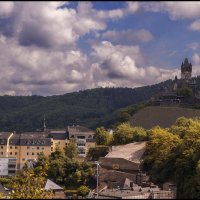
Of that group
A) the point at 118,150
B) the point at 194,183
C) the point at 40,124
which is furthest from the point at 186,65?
the point at 40,124

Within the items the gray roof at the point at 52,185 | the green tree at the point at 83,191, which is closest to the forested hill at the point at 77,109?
the gray roof at the point at 52,185

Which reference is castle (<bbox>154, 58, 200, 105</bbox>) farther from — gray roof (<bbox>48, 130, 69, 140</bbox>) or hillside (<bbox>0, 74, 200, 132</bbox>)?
hillside (<bbox>0, 74, 200, 132</bbox>)

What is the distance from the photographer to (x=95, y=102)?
189m

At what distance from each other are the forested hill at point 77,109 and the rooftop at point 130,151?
93.0 meters

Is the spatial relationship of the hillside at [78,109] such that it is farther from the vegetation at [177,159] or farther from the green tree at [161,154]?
the vegetation at [177,159]

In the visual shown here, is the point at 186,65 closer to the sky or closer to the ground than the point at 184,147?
closer to the sky

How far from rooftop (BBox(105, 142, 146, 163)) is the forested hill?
305 ft

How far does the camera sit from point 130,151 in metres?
53.2

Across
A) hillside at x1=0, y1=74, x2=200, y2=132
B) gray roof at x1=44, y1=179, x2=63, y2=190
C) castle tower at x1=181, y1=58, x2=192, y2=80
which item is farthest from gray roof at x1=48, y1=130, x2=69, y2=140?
hillside at x1=0, y1=74, x2=200, y2=132

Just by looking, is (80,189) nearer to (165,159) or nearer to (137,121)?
(165,159)

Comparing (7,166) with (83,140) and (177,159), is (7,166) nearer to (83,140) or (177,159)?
(83,140)

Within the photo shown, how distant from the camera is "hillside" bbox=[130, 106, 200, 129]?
71.0 meters

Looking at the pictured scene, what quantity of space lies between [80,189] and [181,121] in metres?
18.4

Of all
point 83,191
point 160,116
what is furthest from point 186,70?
point 83,191
